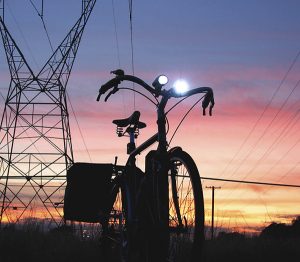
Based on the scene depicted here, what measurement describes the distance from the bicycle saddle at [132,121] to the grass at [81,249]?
4.67 feet

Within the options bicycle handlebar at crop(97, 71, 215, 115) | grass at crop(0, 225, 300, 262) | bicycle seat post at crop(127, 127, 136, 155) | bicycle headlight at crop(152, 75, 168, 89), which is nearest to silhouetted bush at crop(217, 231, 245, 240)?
grass at crop(0, 225, 300, 262)

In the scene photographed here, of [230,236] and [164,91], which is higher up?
[164,91]

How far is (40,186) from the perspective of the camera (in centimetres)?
2086

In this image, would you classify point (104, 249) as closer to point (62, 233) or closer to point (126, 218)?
point (126, 218)

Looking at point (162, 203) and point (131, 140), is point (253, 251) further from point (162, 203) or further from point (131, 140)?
point (162, 203)

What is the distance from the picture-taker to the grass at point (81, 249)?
6.73 meters

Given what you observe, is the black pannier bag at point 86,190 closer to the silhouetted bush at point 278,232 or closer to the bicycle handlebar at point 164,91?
the bicycle handlebar at point 164,91

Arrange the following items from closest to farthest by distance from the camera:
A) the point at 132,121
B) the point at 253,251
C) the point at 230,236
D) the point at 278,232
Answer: the point at 132,121
the point at 253,251
the point at 230,236
the point at 278,232

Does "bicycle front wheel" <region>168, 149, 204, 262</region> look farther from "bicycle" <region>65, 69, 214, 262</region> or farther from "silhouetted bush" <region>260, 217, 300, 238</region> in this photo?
"silhouetted bush" <region>260, 217, 300, 238</region>

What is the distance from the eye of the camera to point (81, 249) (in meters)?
7.06

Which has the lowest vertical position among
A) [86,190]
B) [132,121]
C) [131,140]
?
[86,190]

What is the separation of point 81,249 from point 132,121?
7.33ft

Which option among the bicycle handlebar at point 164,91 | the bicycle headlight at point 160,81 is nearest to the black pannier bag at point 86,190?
the bicycle handlebar at point 164,91

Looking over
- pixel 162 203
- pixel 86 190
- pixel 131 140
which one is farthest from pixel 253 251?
pixel 162 203
